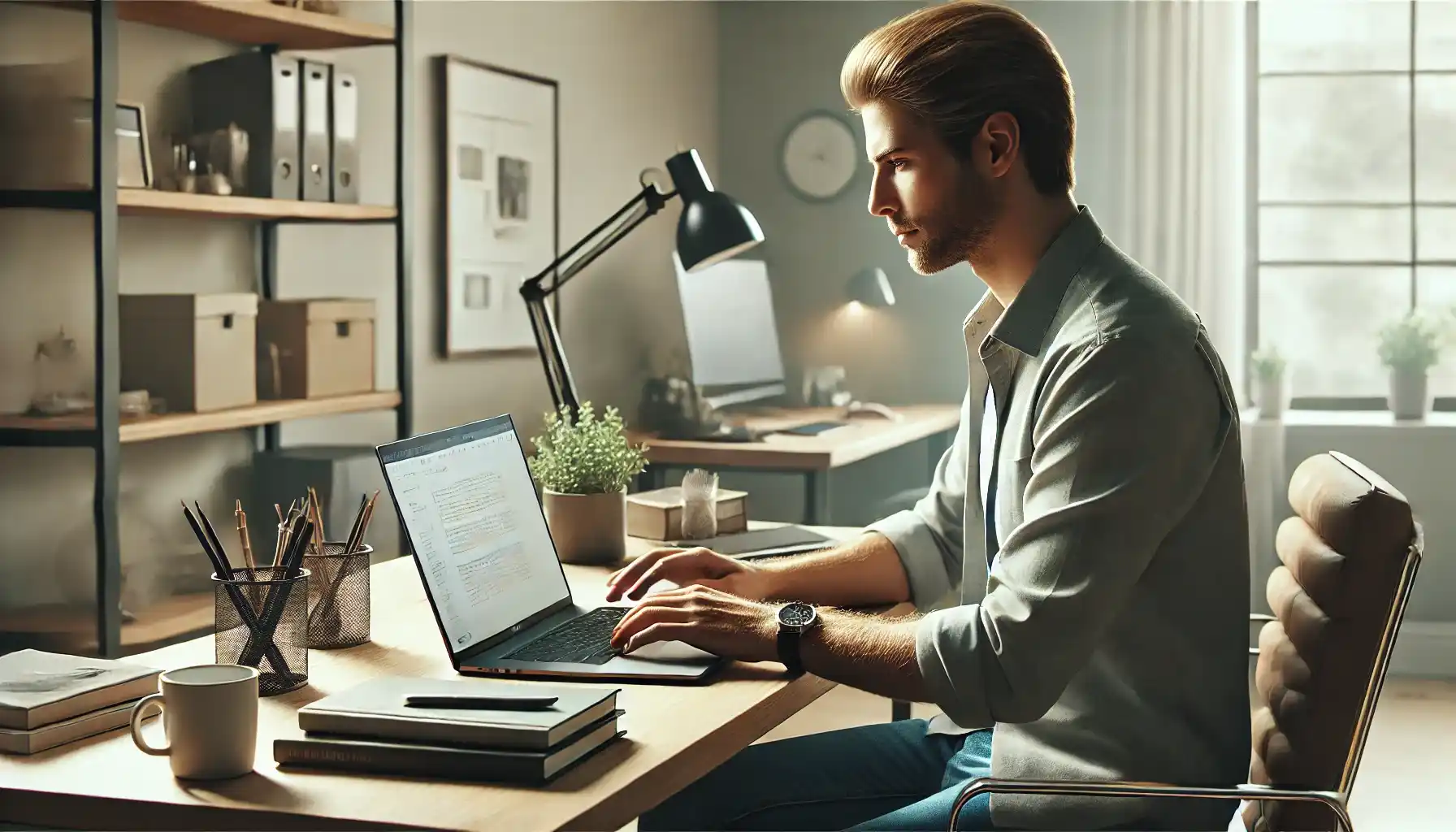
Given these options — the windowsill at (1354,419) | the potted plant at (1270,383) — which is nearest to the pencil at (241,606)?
the windowsill at (1354,419)

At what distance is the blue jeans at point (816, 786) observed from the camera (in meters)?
1.77

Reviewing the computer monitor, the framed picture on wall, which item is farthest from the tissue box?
the computer monitor

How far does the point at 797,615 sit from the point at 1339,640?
0.55m

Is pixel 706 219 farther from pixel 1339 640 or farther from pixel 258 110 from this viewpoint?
pixel 1339 640

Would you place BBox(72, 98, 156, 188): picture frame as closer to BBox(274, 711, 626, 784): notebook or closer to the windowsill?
BBox(274, 711, 626, 784): notebook

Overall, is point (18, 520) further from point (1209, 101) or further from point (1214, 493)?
point (1209, 101)

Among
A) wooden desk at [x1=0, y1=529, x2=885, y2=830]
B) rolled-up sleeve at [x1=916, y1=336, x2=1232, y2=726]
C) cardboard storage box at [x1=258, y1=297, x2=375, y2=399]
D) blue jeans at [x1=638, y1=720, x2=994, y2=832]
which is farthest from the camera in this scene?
cardboard storage box at [x1=258, y1=297, x2=375, y2=399]

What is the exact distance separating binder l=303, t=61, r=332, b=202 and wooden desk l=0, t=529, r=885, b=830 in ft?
5.57

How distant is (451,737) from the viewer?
3.96ft

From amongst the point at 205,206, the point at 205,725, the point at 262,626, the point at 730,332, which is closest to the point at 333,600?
the point at 262,626

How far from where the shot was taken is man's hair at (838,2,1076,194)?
154 cm

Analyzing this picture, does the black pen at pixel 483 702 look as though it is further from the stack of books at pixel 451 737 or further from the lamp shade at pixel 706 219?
the lamp shade at pixel 706 219

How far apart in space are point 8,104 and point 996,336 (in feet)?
6.12

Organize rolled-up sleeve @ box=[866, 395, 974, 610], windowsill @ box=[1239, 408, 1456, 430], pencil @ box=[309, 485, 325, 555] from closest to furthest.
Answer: pencil @ box=[309, 485, 325, 555]
rolled-up sleeve @ box=[866, 395, 974, 610]
windowsill @ box=[1239, 408, 1456, 430]
